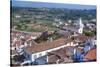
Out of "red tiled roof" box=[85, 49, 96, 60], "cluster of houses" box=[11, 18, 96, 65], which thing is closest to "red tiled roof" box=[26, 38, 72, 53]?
"cluster of houses" box=[11, 18, 96, 65]

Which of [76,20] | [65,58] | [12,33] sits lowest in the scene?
[65,58]

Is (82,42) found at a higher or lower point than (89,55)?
higher

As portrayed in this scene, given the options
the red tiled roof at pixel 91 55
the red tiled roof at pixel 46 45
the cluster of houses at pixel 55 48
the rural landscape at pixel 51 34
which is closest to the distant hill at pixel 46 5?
the rural landscape at pixel 51 34

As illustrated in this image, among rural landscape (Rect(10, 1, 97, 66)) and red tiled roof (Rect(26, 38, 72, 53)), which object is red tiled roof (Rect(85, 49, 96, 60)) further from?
red tiled roof (Rect(26, 38, 72, 53))

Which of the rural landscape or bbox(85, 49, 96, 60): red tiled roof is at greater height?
the rural landscape

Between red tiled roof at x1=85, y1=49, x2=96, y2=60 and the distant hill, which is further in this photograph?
red tiled roof at x1=85, y1=49, x2=96, y2=60

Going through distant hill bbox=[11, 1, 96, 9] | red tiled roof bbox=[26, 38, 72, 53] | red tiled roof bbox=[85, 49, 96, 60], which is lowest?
red tiled roof bbox=[85, 49, 96, 60]

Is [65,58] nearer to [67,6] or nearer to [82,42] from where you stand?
[82,42]

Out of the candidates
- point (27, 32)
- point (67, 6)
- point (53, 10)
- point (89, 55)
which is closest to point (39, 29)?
point (27, 32)
